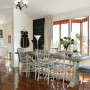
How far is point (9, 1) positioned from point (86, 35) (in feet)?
11.9

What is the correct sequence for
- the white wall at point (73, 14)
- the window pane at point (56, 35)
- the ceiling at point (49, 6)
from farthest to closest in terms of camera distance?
the window pane at point (56, 35)
the white wall at point (73, 14)
the ceiling at point (49, 6)

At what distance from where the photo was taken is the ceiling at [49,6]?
4609 millimetres

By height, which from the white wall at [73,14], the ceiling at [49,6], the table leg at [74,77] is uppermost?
the ceiling at [49,6]

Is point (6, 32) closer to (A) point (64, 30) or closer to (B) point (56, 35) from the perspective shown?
(B) point (56, 35)

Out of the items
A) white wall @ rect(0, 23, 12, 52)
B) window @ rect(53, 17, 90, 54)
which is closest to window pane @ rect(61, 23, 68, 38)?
window @ rect(53, 17, 90, 54)

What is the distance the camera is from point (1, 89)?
3.17 m

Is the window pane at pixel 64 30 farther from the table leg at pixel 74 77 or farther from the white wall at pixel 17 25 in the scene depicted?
the table leg at pixel 74 77

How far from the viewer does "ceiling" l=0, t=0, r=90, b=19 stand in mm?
4609

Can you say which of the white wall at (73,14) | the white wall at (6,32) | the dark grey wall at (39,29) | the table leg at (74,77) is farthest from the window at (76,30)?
the white wall at (6,32)

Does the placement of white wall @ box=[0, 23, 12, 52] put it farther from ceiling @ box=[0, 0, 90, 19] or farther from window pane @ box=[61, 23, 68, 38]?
window pane @ box=[61, 23, 68, 38]

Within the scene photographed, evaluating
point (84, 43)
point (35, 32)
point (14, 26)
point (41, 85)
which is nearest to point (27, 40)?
point (35, 32)

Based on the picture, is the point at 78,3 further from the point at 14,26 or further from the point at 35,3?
the point at 14,26

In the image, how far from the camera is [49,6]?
5242 millimetres

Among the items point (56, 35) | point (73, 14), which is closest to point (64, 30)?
point (56, 35)
